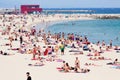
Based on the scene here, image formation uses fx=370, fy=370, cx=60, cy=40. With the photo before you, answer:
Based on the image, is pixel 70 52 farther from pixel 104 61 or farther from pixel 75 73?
pixel 75 73

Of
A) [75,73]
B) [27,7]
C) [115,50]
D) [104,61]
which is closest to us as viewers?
[75,73]

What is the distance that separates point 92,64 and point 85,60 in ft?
5.90

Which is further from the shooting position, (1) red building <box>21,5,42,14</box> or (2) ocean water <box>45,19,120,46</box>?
(1) red building <box>21,5,42,14</box>

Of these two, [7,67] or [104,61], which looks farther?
[104,61]

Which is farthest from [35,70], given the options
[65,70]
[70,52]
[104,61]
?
[70,52]

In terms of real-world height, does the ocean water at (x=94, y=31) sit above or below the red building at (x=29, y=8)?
below

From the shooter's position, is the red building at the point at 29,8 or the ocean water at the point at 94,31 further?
the red building at the point at 29,8

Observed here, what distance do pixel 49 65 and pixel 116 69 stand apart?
Answer: 4.04m

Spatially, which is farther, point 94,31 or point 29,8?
point 29,8

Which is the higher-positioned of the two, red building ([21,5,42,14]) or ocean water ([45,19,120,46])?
red building ([21,5,42,14])

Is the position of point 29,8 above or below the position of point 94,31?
above

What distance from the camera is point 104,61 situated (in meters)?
24.4

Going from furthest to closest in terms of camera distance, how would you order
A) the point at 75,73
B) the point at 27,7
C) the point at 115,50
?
1. the point at 27,7
2. the point at 115,50
3. the point at 75,73

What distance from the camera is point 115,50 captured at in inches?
1195
